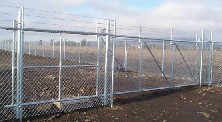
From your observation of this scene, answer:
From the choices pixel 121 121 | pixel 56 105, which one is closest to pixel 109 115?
pixel 121 121


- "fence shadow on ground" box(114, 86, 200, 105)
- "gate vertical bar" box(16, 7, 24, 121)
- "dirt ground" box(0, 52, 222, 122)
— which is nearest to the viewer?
"gate vertical bar" box(16, 7, 24, 121)

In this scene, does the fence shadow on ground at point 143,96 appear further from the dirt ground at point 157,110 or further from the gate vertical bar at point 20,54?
the gate vertical bar at point 20,54

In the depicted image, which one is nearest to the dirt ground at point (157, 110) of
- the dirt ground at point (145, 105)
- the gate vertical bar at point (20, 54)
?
the dirt ground at point (145, 105)

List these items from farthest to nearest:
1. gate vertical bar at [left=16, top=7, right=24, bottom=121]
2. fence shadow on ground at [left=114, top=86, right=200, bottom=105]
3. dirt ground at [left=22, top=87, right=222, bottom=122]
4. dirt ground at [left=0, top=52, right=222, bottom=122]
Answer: fence shadow on ground at [left=114, top=86, right=200, bottom=105] < dirt ground at [left=0, top=52, right=222, bottom=122] < dirt ground at [left=22, top=87, right=222, bottom=122] < gate vertical bar at [left=16, top=7, right=24, bottom=121]

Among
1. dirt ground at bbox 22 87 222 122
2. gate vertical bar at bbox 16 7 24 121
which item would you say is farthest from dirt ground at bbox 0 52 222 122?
gate vertical bar at bbox 16 7 24 121

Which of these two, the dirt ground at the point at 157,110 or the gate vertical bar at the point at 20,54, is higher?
the gate vertical bar at the point at 20,54

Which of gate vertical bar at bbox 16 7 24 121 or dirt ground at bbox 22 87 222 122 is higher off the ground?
gate vertical bar at bbox 16 7 24 121

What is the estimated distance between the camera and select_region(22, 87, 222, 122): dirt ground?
32.0 feet

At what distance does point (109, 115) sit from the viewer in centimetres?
1008

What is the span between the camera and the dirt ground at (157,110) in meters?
9.74

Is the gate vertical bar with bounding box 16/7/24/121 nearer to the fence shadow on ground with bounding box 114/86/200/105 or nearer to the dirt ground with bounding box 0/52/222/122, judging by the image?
the dirt ground with bounding box 0/52/222/122

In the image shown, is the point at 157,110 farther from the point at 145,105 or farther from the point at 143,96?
the point at 143,96

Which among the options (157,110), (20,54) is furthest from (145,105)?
(20,54)

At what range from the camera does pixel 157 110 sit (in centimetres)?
1109
